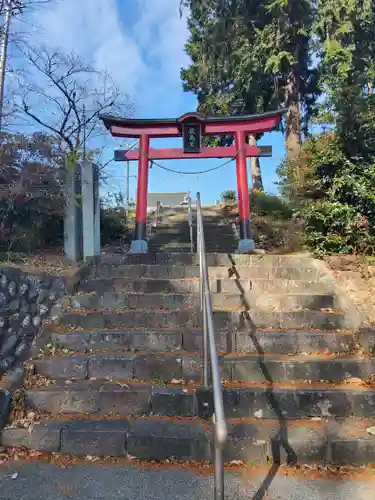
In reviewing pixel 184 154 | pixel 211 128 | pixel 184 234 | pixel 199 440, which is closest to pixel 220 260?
pixel 199 440

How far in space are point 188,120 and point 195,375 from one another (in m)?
5.43

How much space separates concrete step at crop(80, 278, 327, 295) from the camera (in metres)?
4.68

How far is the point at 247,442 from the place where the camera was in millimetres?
2768

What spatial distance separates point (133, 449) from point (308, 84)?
45.6 ft

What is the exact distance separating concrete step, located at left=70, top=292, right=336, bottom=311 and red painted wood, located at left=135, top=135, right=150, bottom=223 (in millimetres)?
3134

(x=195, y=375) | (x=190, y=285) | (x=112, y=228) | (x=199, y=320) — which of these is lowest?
(x=195, y=375)

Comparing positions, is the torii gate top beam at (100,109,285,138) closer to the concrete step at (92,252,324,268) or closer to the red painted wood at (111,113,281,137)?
the red painted wood at (111,113,281,137)

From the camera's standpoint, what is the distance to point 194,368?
3.48m

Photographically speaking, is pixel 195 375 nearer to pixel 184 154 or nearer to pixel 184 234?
pixel 184 154

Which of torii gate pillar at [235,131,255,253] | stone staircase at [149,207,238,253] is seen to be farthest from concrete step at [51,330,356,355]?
stone staircase at [149,207,238,253]

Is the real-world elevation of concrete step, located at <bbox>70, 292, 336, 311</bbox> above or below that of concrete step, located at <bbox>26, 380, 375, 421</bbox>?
above

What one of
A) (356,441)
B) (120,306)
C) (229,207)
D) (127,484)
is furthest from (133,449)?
(229,207)

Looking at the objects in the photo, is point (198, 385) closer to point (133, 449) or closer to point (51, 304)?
point (133, 449)

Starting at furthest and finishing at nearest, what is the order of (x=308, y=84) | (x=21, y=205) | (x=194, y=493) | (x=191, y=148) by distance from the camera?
(x=308, y=84), (x=191, y=148), (x=21, y=205), (x=194, y=493)
